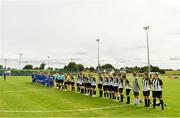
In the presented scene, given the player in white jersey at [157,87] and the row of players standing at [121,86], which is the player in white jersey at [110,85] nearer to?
the row of players standing at [121,86]

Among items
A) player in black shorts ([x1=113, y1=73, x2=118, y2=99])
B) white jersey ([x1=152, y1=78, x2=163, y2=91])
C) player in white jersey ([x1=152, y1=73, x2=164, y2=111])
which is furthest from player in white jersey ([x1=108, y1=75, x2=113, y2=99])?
white jersey ([x1=152, y1=78, x2=163, y2=91])

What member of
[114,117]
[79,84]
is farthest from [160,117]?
[79,84]

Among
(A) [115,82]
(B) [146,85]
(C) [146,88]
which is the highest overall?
(A) [115,82]

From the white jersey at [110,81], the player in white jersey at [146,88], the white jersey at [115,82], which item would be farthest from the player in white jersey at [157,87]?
the white jersey at [110,81]

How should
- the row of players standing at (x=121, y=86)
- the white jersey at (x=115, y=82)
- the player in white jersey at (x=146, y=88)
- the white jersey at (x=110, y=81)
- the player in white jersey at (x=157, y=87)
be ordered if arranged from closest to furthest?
1. the player in white jersey at (x=157, y=87)
2. the row of players standing at (x=121, y=86)
3. the player in white jersey at (x=146, y=88)
4. the white jersey at (x=115, y=82)
5. the white jersey at (x=110, y=81)

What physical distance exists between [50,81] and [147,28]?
877 inches

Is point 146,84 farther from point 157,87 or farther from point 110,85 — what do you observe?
point 110,85

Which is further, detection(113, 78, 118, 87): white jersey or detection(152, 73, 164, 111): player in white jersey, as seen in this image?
detection(113, 78, 118, 87): white jersey

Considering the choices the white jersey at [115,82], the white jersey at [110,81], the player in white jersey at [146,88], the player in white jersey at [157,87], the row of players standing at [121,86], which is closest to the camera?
the player in white jersey at [157,87]

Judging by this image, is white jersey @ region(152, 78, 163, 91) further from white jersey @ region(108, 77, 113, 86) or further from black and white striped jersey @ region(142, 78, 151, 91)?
white jersey @ region(108, 77, 113, 86)

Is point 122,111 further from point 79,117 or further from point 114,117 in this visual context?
point 79,117

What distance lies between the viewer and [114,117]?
13891 mm

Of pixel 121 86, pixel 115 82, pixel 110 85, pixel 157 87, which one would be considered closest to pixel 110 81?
pixel 110 85

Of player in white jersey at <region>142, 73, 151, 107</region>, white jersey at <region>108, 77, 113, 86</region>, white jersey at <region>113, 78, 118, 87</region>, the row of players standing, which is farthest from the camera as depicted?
white jersey at <region>108, 77, 113, 86</region>
